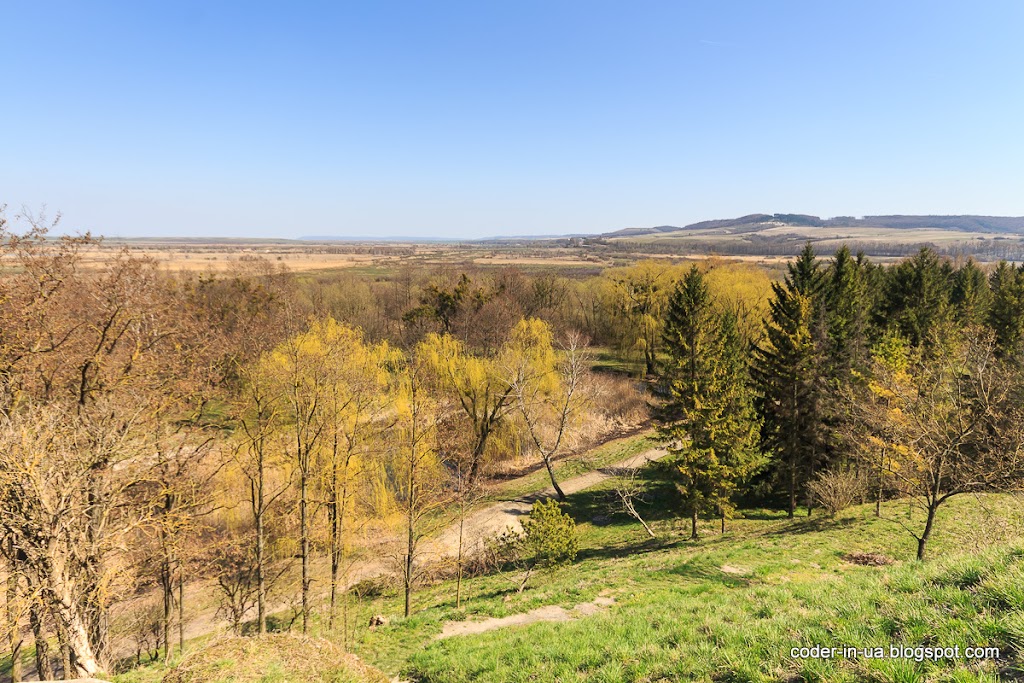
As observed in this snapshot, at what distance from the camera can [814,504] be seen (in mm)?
22469

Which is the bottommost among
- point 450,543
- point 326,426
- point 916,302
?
point 450,543

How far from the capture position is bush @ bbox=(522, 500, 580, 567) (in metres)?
16.8

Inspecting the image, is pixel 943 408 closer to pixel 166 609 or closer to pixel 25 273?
pixel 166 609

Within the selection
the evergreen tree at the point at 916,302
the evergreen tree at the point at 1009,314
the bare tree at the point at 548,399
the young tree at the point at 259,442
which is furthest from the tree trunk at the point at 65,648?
the evergreen tree at the point at 1009,314

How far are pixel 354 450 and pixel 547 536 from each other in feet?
26.5

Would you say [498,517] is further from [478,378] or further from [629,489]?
[478,378]

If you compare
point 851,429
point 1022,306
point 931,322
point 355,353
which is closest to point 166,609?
point 355,353

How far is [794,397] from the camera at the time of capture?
73.8ft

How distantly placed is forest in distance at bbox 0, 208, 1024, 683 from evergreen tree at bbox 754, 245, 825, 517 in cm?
13

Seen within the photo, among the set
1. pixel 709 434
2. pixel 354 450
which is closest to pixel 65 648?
pixel 354 450

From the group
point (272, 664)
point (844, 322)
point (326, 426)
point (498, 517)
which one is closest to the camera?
point (272, 664)

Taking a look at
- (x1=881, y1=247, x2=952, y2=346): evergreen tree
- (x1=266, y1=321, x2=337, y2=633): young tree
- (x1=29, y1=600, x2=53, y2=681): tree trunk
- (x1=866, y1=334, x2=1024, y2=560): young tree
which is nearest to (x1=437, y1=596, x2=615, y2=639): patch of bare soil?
(x1=266, y1=321, x2=337, y2=633): young tree

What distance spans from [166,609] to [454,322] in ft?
106

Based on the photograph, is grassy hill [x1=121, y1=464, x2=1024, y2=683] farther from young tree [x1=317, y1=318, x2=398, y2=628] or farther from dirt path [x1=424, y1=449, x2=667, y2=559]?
young tree [x1=317, y1=318, x2=398, y2=628]
